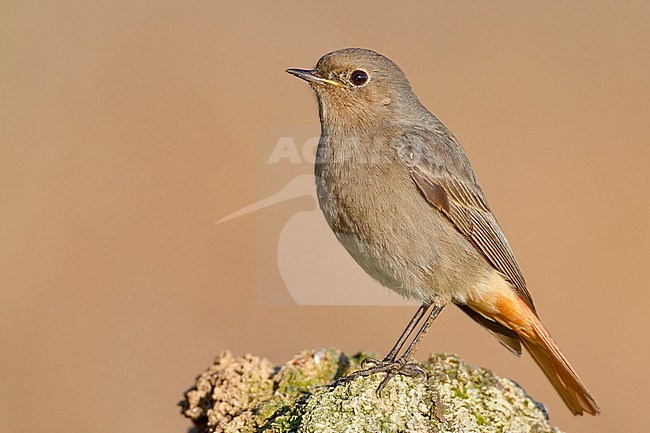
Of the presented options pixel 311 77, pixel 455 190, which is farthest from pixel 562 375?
pixel 311 77

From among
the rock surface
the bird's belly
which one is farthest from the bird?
the rock surface

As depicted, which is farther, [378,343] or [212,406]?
[378,343]

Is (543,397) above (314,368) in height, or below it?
above

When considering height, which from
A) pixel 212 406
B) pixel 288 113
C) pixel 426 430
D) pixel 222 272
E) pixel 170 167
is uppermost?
pixel 288 113

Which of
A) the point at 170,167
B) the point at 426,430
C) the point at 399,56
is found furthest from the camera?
the point at 399,56

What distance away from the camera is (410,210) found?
541cm

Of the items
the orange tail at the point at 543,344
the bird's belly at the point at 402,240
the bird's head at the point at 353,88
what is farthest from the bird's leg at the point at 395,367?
the bird's head at the point at 353,88

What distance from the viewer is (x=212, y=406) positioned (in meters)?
A: 5.14

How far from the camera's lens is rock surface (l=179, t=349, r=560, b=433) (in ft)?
14.4

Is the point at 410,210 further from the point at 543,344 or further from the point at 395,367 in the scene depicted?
the point at 543,344

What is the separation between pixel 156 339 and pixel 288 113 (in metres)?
3.90

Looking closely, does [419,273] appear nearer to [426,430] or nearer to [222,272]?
[426,430]

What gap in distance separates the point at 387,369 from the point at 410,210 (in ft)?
3.36

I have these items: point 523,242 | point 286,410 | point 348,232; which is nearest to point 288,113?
point 523,242
